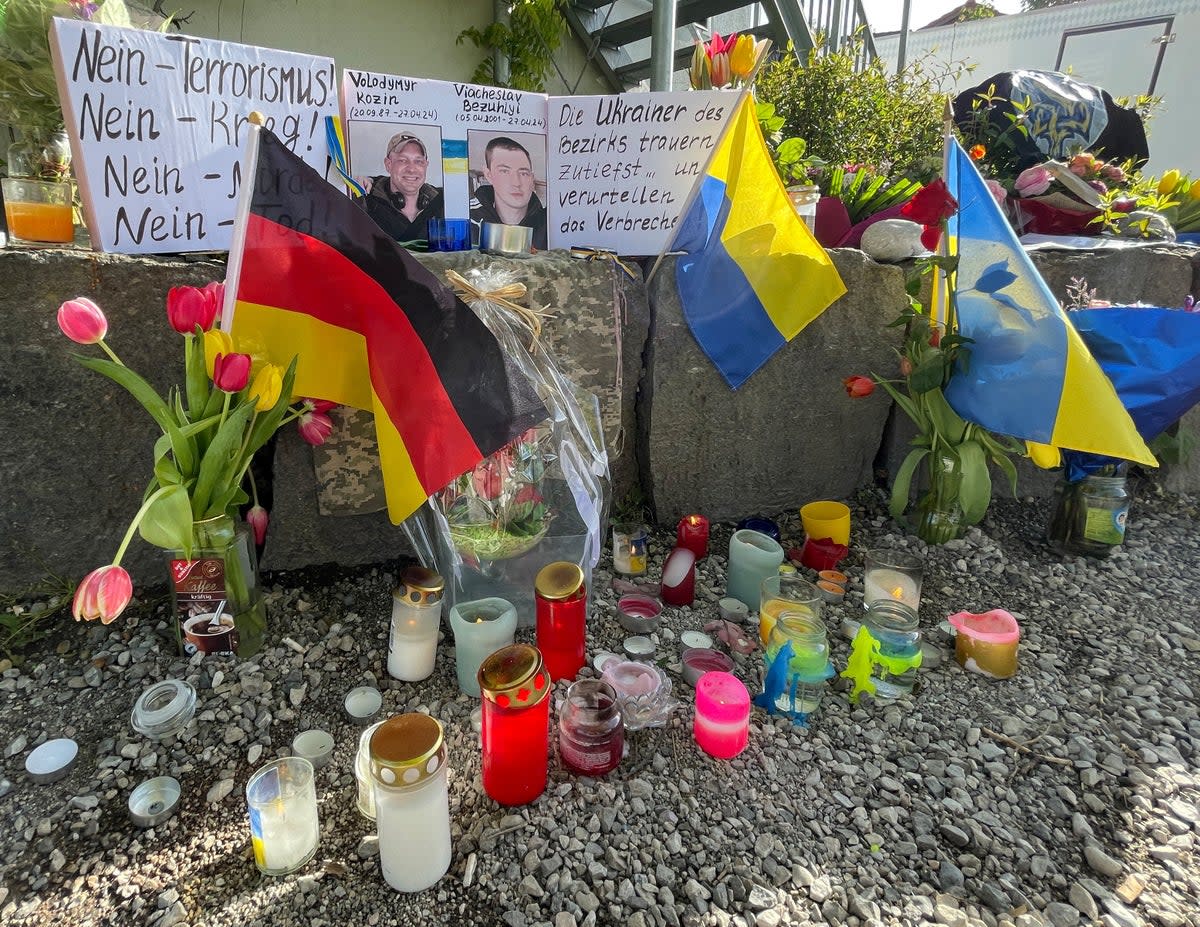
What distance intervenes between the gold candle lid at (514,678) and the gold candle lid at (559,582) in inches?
9.6

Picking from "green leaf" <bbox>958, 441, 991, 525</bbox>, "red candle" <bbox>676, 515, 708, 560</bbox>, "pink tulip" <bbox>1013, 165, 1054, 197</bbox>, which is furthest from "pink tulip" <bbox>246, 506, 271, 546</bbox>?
"pink tulip" <bbox>1013, 165, 1054, 197</bbox>

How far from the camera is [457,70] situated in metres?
4.41

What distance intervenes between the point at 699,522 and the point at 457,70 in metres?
3.64

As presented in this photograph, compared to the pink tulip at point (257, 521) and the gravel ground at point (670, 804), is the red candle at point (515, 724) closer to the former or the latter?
the gravel ground at point (670, 804)

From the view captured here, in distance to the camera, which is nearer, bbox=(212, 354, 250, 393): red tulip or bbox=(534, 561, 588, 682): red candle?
bbox=(212, 354, 250, 393): red tulip

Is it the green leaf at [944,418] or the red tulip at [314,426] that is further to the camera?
the green leaf at [944,418]

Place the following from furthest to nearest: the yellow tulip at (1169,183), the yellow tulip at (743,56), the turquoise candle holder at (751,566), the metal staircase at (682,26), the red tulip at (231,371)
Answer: the metal staircase at (682,26) → the yellow tulip at (1169,183) → the yellow tulip at (743,56) → the turquoise candle holder at (751,566) → the red tulip at (231,371)

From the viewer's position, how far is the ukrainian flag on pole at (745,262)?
7.10 ft

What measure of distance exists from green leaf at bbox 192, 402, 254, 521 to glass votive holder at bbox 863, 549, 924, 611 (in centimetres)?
171

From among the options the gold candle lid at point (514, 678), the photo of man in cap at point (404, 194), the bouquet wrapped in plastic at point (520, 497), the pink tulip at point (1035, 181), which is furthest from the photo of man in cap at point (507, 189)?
the pink tulip at point (1035, 181)

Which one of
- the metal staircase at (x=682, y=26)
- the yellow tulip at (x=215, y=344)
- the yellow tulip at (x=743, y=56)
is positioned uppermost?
the metal staircase at (x=682, y=26)

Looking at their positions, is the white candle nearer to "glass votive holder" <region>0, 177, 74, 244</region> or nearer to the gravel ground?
the gravel ground

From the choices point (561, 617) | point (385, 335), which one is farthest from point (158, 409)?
point (561, 617)

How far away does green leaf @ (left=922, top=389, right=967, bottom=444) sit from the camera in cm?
237
